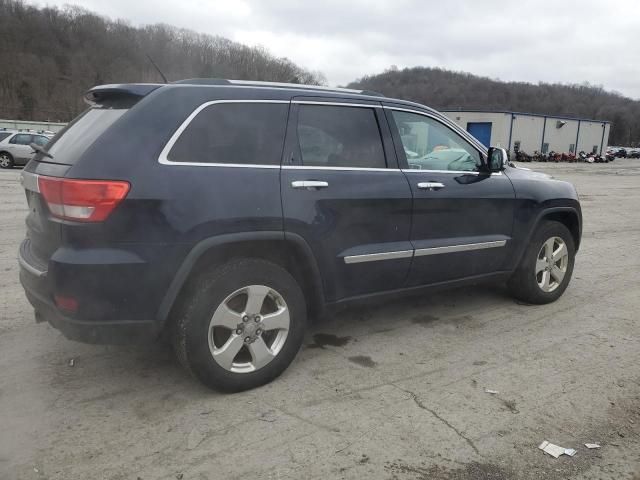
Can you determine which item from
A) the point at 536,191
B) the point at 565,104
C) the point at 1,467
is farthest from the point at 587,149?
the point at 1,467

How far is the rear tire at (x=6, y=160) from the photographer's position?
20.6m

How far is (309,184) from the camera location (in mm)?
3314

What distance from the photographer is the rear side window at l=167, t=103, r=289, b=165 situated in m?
3.00

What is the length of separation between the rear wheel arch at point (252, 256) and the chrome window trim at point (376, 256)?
0.27 meters

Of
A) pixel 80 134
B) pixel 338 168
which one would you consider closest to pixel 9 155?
pixel 80 134

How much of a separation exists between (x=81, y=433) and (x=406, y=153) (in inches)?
110

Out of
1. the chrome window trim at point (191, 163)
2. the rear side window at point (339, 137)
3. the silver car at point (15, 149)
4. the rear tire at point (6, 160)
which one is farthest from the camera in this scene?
the rear tire at point (6, 160)

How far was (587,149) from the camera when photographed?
63656 mm

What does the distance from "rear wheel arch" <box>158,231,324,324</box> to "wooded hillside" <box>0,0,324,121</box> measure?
74.1 meters

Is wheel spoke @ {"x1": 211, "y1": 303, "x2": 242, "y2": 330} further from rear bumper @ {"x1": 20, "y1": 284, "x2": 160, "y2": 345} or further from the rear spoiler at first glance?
the rear spoiler

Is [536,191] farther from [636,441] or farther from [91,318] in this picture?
[91,318]

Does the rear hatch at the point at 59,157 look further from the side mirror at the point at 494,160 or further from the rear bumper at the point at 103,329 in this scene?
the side mirror at the point at 494,160

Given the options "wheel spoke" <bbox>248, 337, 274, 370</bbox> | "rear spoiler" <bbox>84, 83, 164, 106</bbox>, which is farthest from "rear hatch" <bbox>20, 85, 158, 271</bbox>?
"wheel spoke" <bbox>248, 337, 274, 370</bbox>

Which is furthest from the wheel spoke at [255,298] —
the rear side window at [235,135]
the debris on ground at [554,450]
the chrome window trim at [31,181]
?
the debris on ground at [554,450]
